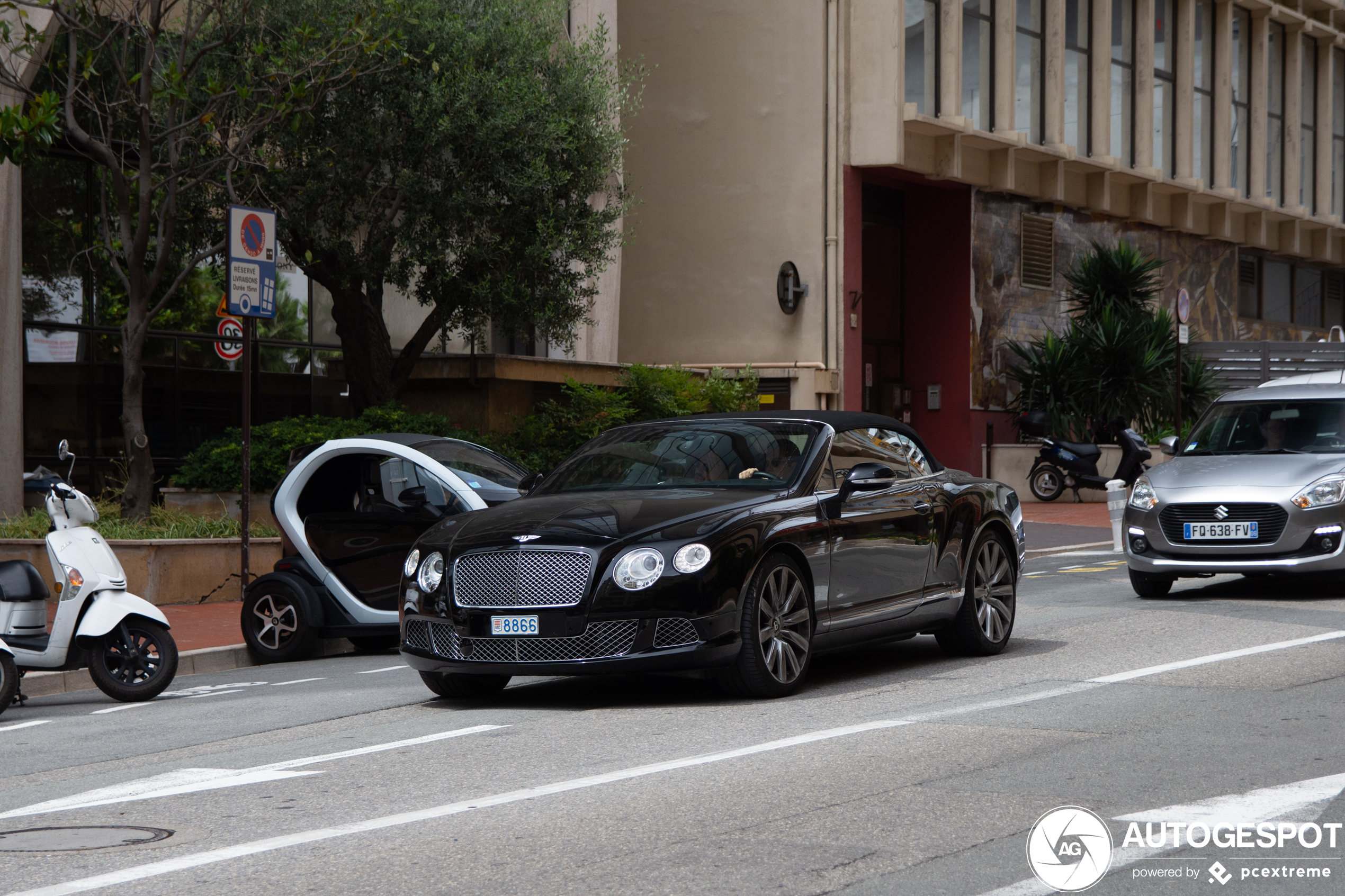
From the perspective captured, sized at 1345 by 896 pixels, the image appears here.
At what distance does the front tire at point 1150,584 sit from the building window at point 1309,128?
30823 millimetres

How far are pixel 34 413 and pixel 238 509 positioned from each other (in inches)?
203

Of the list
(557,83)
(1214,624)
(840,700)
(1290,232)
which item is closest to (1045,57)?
(1290,232)

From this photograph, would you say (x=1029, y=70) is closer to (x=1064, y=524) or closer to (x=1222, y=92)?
(x=1222, y=92)

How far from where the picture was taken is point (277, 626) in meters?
11.4

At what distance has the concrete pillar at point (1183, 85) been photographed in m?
34.9

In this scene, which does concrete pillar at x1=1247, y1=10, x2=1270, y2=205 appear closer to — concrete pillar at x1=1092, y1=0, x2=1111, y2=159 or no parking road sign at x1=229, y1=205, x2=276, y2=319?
concrete pillar at x1=1092, y1=0, x2=1111, y2=159

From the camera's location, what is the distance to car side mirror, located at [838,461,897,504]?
8.66 m

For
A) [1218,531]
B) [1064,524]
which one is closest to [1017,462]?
[1064,524]

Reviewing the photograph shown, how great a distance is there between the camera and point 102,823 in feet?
18.7

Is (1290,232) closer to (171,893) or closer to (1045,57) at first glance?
(1045,57)

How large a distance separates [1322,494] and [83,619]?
8901 mm

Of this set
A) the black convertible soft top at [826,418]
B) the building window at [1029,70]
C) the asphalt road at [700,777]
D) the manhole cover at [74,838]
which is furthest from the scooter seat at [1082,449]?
the manhole cover at [74,838]

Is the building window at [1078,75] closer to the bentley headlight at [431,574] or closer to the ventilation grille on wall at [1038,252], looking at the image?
the ventilation grille on wall at [1038,252]

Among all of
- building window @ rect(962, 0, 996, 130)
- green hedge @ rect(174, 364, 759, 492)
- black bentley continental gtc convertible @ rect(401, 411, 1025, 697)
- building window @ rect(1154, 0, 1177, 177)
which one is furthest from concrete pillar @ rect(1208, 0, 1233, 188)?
black bentley continental gtc convertible @ rect(401, 411, 1025, 697)
